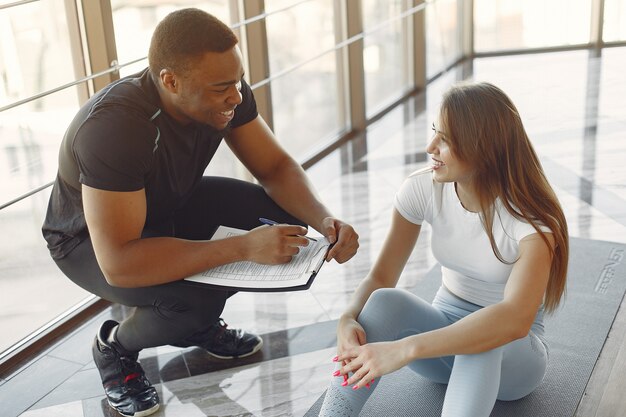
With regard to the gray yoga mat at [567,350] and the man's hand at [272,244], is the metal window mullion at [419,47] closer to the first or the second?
the gray yoga mat at [567,350]

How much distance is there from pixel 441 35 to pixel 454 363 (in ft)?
12.9

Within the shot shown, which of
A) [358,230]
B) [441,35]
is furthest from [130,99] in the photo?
[441,35]

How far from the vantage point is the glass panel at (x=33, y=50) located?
2068 mm

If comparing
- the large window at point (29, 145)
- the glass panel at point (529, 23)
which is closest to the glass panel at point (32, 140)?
the large window at point (29, 145)

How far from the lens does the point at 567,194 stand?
3016 mm

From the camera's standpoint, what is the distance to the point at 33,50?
7.05ft

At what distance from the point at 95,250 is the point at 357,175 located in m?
1.86

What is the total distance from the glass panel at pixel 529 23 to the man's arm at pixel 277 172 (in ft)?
12.5

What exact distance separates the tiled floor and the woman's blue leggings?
357 mm

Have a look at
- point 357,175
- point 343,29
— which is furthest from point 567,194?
point 343,29

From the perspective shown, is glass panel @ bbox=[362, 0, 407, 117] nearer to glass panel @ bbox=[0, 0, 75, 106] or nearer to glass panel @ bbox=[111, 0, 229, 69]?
glass panel @ bbox=[111, 0, 229, 69]

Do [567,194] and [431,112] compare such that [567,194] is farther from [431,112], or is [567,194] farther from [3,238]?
[3,238]

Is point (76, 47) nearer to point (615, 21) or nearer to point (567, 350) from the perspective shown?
point (567, 350)

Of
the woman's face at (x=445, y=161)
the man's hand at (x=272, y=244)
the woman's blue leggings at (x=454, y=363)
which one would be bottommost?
the woman's blue leggings at (x=454, y=363)
